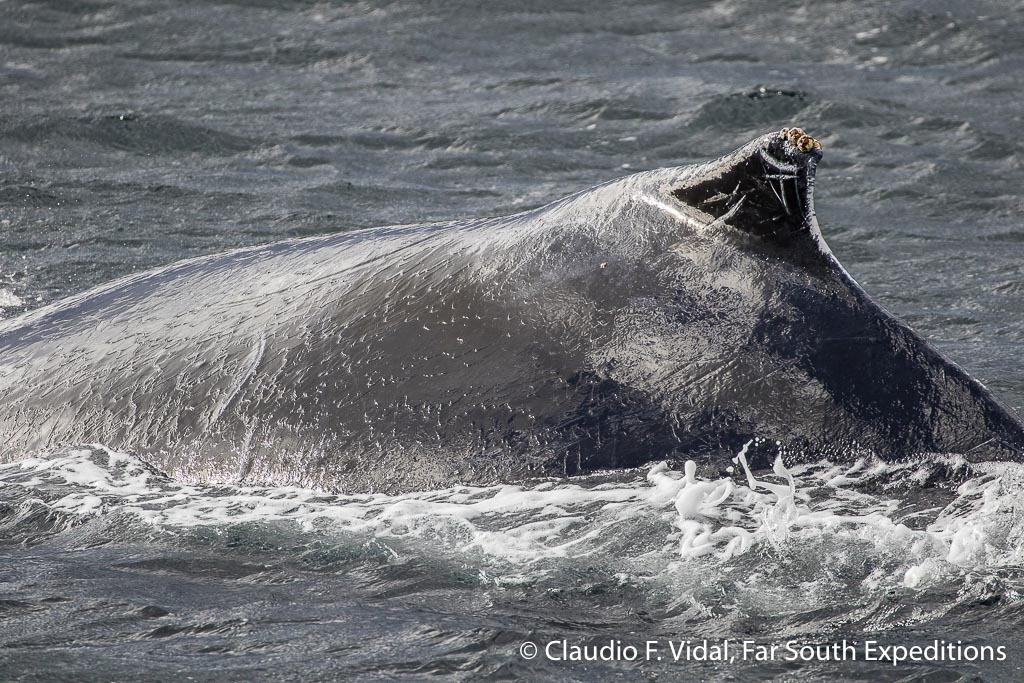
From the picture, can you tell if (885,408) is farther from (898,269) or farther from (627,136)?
(627,136)

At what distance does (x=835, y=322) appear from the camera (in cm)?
445

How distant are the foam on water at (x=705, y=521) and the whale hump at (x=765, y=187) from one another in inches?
27.5

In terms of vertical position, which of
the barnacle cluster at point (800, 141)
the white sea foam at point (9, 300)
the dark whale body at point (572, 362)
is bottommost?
the white sea foam at point (9, 300)

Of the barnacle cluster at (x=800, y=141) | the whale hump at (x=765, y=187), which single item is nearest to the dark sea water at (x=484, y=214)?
the whale hump at (x=765, y=187)

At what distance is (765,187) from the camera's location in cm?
443

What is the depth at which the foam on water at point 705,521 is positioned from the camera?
4.33m

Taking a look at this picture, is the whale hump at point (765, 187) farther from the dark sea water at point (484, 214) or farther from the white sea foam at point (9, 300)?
the white sea foam at point (9, 300)

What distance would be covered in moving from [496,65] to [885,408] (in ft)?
32.2

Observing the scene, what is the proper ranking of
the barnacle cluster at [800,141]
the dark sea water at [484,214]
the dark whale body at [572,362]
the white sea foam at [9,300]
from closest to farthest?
the dark sea water at [484,214] < the barnacle cluster at [800,141] < the dark whale body at [572,362] < the white sea foam at [9,300]

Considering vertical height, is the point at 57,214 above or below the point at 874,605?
above

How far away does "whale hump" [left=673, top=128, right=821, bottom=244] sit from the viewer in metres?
4.34

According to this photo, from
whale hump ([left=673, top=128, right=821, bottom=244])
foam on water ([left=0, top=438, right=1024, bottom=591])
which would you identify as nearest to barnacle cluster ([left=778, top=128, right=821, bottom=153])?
whale hump ([left=673, top=128, right=821, bottom=244])

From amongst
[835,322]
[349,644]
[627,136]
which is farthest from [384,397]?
[627,136]

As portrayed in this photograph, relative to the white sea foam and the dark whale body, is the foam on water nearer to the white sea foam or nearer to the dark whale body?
the dark whale body
